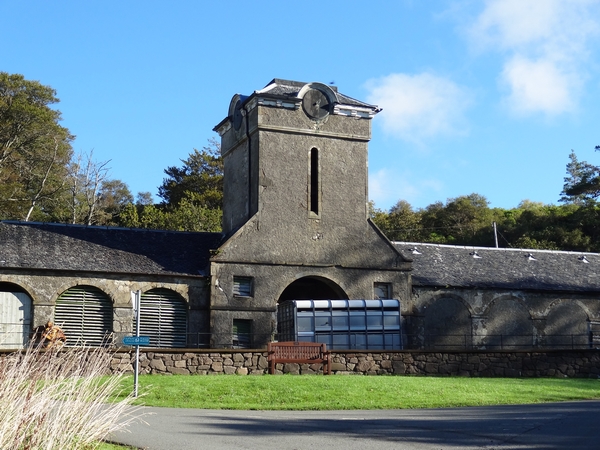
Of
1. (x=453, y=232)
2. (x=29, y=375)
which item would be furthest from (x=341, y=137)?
(x=453, y=232)

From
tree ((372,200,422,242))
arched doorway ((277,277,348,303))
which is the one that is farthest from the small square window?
tree ((372,200,422,242))

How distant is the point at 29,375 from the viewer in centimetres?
909

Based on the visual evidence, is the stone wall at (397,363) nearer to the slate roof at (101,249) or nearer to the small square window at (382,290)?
the small square window at (382,290)

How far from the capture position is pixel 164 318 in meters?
30.7

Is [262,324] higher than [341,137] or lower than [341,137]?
lower

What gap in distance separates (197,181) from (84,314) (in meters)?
39.0

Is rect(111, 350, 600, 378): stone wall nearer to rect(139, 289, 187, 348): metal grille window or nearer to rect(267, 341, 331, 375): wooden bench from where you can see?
rect(267, 341, 331, 375): wooden bench

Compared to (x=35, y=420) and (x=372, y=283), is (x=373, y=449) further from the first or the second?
(x=372, y=283)

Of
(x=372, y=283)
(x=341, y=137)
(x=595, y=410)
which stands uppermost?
(x=341, y=137)

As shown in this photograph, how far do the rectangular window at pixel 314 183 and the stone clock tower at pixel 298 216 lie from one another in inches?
1.6

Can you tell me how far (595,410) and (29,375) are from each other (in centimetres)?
1274

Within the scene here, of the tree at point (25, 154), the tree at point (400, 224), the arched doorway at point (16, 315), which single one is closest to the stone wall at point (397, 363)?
the arched doorway at point (16, 315)

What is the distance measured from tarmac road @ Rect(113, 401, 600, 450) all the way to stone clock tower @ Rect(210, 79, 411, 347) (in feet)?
44.0

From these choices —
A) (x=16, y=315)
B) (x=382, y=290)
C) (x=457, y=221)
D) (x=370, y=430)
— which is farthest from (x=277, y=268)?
(x=457, y=221)
